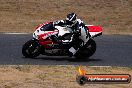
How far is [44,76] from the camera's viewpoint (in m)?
15.1

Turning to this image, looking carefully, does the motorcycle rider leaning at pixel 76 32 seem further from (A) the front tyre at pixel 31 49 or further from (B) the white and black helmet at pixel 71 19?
(A) the front tyre at pixel 31 49

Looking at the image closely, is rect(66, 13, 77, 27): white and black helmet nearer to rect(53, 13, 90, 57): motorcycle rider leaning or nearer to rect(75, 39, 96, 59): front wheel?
rect(53, 13, 90, 57): motorcycle rider leaning

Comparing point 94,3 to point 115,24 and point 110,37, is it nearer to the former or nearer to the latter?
point 115,24

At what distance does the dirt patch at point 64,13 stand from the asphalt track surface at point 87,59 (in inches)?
124

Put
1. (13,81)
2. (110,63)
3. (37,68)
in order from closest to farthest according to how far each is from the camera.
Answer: (13,81)
(37,68)
(110,63)

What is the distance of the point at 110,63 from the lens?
1866 centimetres

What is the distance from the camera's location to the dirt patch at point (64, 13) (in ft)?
92.5

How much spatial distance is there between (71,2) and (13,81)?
1897cm

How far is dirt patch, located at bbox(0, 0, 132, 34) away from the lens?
92.5ft

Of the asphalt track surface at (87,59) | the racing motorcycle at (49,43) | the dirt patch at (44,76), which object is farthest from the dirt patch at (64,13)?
the dirt patch at (44,76)

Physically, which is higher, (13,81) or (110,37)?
(13,81)

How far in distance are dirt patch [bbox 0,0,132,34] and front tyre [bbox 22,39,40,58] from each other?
792cm

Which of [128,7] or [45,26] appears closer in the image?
[45,26]

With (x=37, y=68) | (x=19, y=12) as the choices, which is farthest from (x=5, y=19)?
(x=37, y=68)
